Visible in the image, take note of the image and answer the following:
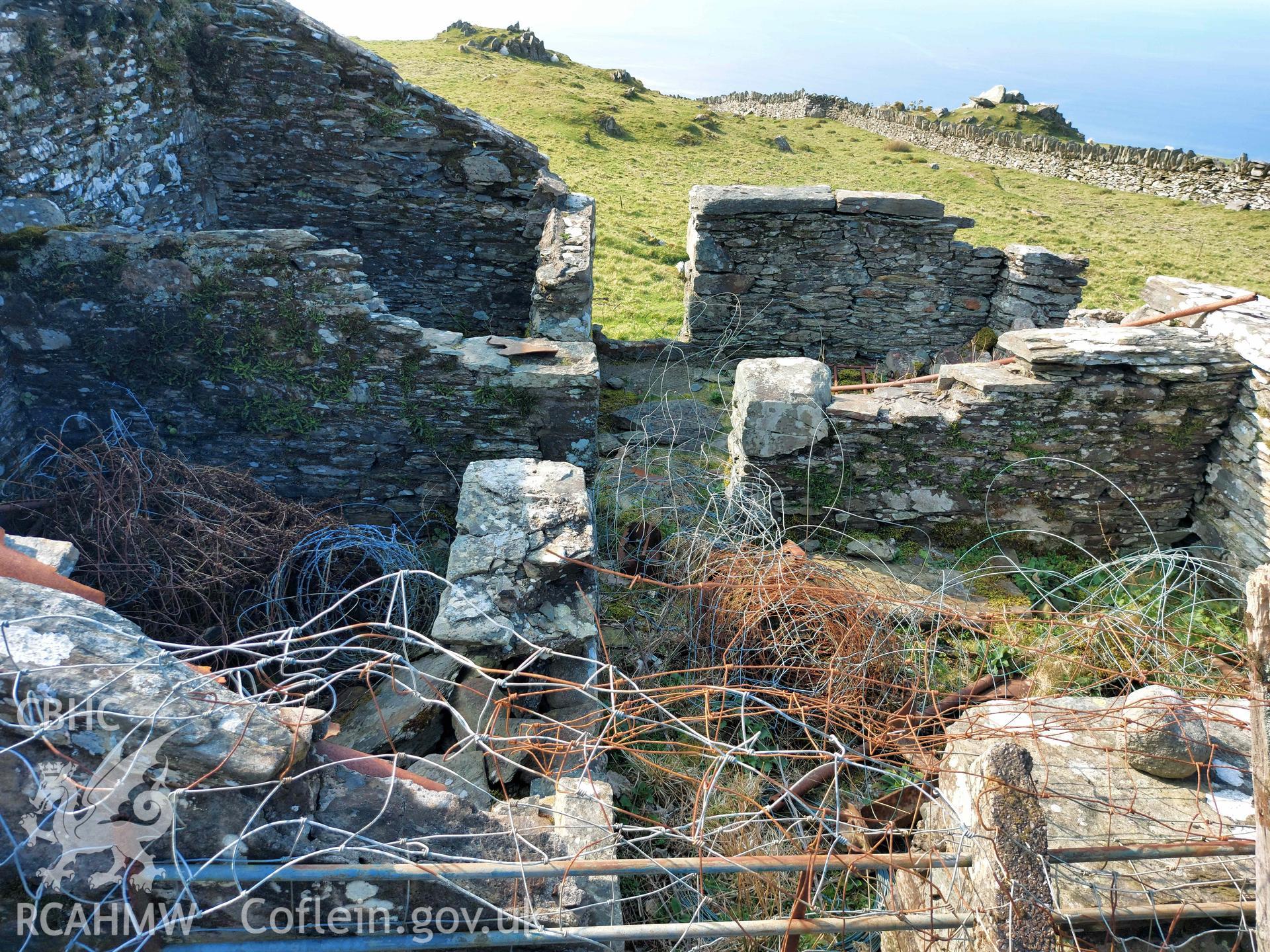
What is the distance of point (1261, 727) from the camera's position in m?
2.41

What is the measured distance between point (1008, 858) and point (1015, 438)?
4.38 metres

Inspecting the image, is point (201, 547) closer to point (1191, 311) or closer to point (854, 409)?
point (854, 409)

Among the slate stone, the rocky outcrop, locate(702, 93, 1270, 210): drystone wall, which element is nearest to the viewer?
the slate stone

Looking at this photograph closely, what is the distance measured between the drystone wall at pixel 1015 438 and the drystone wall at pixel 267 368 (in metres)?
1.67

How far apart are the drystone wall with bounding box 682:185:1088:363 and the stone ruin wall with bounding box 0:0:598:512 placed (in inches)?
85.2

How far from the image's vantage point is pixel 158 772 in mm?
2234

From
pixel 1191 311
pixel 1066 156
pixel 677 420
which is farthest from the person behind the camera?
pixel 1066 156

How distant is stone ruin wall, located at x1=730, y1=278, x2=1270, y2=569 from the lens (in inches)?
229

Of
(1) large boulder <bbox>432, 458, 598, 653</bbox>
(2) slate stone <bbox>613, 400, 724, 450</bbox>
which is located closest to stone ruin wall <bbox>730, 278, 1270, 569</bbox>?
(2) slate stone <bbox>613, 400, 724, 450</bbox>

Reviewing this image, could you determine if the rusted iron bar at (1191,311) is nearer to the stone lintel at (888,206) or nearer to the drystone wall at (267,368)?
the stone lintel at (888,206)

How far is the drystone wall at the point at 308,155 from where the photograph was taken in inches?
278

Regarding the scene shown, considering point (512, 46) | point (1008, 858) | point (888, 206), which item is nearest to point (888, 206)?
point (888, 206)

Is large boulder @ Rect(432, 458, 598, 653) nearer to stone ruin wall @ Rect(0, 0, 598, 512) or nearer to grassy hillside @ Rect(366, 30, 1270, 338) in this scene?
stone ruin wall @ Rect(0, 0, 598, 512)

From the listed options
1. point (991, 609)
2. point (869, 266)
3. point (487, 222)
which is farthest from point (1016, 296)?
point (487, 222)
